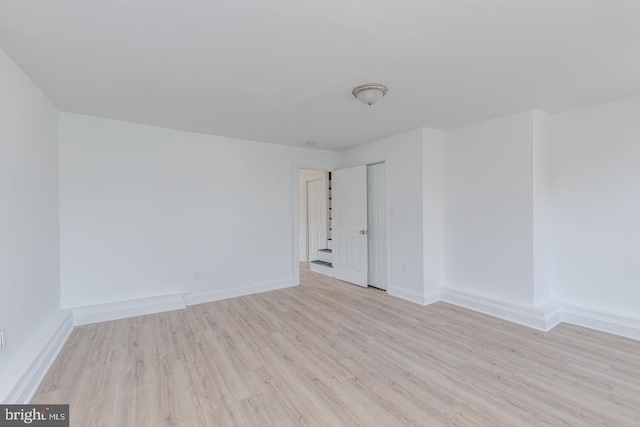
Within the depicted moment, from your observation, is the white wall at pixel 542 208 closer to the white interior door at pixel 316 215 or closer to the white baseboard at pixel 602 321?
the white baseboard at pixel 602 321

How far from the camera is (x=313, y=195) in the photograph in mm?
7043

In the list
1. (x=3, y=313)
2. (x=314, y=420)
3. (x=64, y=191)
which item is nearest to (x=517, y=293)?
(x=314, y=420)

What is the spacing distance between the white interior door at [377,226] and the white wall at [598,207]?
2105 millimetres

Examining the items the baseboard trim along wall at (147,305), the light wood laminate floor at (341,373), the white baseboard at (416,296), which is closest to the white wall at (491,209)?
the white baseboard at (416,296)

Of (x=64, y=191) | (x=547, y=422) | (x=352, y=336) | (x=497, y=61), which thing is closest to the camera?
(x=547, y=422)

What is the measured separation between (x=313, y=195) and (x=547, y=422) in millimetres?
5778

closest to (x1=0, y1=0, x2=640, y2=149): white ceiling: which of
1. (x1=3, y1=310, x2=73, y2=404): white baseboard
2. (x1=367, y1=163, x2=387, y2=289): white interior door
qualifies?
(x1=367, y1=163, x2=387, y2=289): white interior door

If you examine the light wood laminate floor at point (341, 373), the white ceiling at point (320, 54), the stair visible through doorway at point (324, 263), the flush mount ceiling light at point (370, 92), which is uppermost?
the white ceiling at point (320, 54)

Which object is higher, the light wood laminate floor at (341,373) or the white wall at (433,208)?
the white wall at (433,208)

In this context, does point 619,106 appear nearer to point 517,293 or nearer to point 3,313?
point 517,293

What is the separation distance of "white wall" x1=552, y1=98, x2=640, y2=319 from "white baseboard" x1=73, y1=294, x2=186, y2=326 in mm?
4662

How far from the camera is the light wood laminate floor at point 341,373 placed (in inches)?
70.8

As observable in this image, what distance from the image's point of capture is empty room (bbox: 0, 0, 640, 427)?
1.78 meters

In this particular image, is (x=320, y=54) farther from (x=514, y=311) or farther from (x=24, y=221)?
(x=514, y=311)
